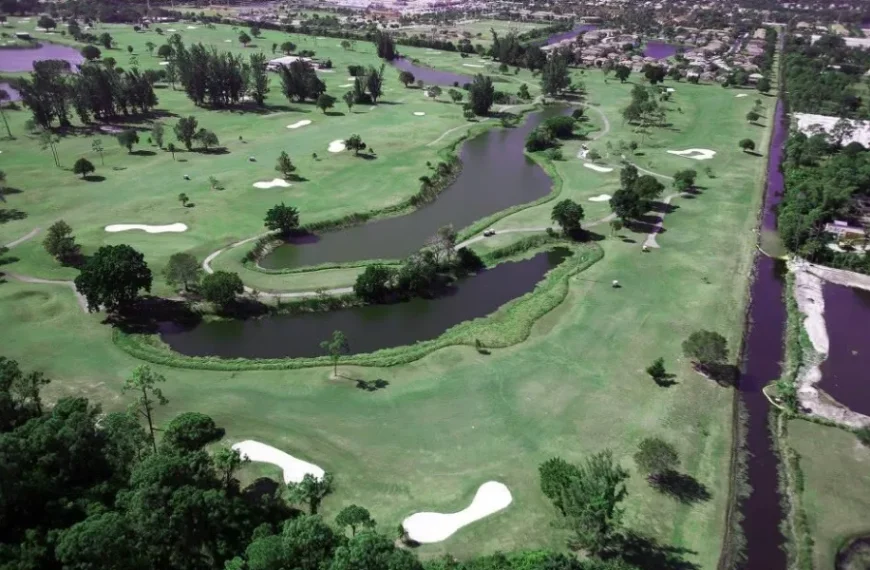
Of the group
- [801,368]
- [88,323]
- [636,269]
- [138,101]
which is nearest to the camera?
[801,368]

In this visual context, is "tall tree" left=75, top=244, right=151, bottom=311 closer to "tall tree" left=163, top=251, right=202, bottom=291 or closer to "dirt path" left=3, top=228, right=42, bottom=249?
"tall tree" left=163, top=251, right=202, bottom=291

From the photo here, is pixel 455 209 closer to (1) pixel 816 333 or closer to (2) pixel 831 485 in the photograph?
(1) pixel 816 333

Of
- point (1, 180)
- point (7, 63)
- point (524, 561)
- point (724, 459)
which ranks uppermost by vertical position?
point (7, 63)

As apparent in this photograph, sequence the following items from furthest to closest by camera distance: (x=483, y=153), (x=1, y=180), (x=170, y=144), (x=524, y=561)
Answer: (x=483, y=153) < (x=170, y=144) < (x=1, y=180) < (x=524, y=561)

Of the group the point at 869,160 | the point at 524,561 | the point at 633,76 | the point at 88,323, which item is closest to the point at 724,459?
the point at 524,561

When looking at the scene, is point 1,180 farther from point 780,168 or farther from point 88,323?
point 780,168

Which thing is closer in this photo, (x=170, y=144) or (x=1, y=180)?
(x=1, y=180)

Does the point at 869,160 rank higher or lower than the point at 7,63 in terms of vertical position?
lower

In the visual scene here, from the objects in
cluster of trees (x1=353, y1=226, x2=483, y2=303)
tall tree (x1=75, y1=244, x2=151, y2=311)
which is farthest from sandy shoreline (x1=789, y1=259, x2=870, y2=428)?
tall tree (x1=75, y1=244, x2=151, y2=311)
